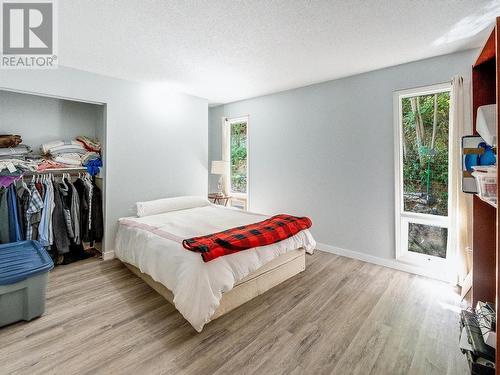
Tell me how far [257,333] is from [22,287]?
2001 mm

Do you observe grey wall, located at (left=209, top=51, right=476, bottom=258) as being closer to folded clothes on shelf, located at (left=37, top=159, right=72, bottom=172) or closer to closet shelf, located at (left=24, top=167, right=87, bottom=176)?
closet shelf, located at (left=24, top=167, right=87, bottom=176)

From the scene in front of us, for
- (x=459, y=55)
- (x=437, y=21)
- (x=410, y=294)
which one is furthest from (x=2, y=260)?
(x=459, y=55)

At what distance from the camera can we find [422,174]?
10.0 feet

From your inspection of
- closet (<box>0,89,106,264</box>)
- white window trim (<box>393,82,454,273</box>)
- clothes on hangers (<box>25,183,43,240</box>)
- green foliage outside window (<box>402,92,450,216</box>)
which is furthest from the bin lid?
green foliage outside window (<box>402,92,450,216</box>)

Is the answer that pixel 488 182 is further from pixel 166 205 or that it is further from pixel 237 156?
pixel 237 156

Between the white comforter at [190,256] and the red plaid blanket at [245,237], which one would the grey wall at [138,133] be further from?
the red plaid blanket at [245,237]

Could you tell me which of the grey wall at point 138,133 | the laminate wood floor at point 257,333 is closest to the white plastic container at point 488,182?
the laminate wood floor at point 257,333

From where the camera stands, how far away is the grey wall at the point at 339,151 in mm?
3160

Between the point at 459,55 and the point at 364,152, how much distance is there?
4.60ft

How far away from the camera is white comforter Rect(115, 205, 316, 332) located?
190 cm

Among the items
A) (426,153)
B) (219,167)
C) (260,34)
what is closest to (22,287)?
(260,34)

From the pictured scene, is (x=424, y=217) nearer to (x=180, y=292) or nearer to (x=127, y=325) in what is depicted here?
(x=180, y=292)

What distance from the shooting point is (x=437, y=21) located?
2133 mm

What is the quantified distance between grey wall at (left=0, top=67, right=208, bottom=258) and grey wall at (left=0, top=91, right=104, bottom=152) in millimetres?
408
